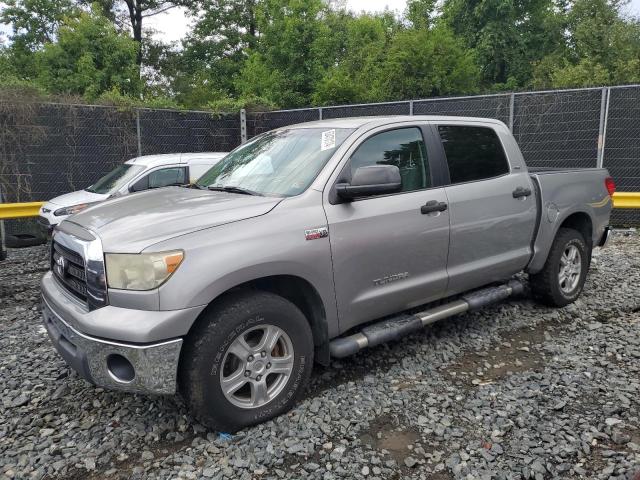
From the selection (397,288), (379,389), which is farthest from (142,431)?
(397,288)

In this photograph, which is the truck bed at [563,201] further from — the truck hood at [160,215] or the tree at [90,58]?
the tree at [90,58]

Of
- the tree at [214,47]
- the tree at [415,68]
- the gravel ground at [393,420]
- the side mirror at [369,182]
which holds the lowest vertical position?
the gravel ground at [393,420]

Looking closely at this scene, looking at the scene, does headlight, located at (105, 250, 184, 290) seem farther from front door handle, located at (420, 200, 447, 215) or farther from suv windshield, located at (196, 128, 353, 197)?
front door handle, located at (420, 200, 447, 215)

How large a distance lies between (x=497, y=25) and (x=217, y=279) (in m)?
30.8

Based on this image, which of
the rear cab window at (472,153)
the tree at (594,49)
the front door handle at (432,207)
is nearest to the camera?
the front door handle at (432,207)

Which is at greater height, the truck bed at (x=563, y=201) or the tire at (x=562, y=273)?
the truck bed at (x=563, y=201)

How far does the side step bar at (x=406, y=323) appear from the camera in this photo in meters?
3.45

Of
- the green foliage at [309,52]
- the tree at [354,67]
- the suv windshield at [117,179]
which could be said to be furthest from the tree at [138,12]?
the suv windshield at [117,179]

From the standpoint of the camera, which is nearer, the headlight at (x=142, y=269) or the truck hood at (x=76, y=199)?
the headlight at (x=142, y=269)

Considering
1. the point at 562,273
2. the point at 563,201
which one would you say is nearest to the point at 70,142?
the point at 563,201

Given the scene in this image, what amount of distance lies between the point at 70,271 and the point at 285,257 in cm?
136

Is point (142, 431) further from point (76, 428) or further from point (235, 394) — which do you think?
point (235, 394)

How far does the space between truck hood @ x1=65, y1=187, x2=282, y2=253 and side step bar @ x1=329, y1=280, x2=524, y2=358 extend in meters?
1.09

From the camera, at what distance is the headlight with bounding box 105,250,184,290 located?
8.88 feet
